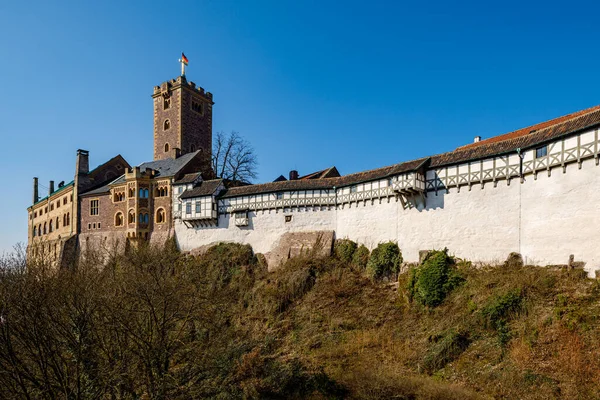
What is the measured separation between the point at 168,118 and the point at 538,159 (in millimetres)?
37706

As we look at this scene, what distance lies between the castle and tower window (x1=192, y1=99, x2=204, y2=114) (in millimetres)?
231

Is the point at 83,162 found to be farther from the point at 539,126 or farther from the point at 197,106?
the point at 539,126

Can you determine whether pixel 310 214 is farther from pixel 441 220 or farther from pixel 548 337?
pixel 548 337

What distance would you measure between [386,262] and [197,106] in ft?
102

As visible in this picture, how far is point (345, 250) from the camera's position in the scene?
29250mm

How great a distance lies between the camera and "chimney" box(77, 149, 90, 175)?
43.4 m

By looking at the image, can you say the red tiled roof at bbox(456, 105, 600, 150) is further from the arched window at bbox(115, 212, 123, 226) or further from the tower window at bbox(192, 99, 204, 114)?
the arched window at bbox(115, 212, 123, 226)

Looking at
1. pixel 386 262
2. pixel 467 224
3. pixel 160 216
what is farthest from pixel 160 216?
pixel 467 224

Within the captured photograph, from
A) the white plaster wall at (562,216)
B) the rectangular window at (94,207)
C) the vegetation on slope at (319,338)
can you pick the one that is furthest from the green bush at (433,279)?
the rectangular window at (94,207)

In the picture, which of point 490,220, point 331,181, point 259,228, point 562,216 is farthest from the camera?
point 259,228

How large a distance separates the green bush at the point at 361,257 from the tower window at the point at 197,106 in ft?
92.2

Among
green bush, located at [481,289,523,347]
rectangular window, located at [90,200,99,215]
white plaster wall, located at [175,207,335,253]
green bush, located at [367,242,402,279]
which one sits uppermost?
rectangular window, located at [90,200,99,215]

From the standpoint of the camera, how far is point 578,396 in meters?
13.6

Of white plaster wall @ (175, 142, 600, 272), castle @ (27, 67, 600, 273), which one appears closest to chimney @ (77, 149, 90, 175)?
castle @ (27, 67, 600, 273)
